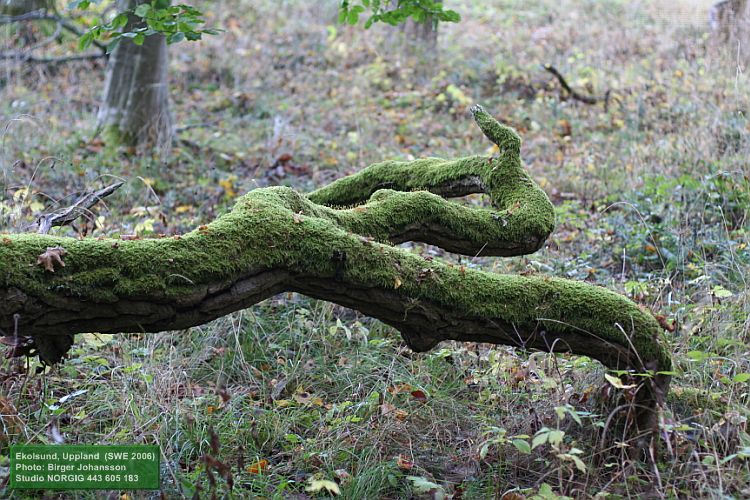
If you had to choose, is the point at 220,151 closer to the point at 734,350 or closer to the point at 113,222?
the point at 113,222

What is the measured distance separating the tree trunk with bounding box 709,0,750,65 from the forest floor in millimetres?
342

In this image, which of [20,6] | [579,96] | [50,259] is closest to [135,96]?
[20,6]

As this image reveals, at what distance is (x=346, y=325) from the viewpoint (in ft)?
15.8

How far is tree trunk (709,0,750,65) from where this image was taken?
30.7ft

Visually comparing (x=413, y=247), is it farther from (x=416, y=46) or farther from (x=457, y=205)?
(x=416, y=46)

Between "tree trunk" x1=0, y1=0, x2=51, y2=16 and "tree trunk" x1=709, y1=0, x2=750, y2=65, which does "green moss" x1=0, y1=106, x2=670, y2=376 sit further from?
"tree trunk" x1=0, y1=0, x2=51, y2=16

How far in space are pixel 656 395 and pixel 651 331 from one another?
0.32 metres

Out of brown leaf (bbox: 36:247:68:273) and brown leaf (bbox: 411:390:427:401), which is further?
brown leaf (bbox: 411:390:427:401)

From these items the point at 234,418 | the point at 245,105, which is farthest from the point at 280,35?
the point at 234,418

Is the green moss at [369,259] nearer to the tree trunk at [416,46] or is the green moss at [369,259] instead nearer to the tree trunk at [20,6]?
the tree trunk at [416,46]

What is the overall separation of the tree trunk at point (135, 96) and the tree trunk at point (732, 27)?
7.69 meters

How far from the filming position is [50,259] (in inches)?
100

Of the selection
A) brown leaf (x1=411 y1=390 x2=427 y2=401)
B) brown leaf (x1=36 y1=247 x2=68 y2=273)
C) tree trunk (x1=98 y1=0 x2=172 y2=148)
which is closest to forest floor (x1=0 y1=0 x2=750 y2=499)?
brown leaf (x1=411 y1=390 x2=427 y2=401)

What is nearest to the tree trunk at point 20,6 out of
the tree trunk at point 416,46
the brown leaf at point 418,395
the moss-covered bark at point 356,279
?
the tree trunk at point 416,46
